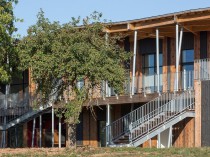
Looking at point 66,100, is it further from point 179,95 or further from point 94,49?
point 179,95

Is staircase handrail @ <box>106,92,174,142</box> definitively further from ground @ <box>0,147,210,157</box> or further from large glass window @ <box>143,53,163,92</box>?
ground @ <box>0,147,210,157</box>

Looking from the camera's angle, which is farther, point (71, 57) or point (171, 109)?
point (171, 109)

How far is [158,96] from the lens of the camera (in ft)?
102

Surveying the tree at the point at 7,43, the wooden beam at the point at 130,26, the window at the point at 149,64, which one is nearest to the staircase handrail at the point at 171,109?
the wooden beam at the point at 130,26

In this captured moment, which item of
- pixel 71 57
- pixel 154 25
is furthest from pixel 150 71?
pixel 71 57

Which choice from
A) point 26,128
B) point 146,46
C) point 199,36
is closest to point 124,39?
point 146,46

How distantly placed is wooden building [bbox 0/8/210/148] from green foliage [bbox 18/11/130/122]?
481 centimetres

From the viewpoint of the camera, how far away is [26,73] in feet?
133

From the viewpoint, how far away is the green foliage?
81.0 ft

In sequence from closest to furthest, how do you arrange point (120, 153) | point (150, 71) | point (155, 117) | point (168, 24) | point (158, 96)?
point (120, 153)
point (155, 117)
point (168, 24)
point (158, 96)
point (150, 71)

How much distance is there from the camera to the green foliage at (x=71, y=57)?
972 inches

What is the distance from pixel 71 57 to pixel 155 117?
7.01 metres

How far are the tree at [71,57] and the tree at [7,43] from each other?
2308 mm

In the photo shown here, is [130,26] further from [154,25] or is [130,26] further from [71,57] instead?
[71,57]
